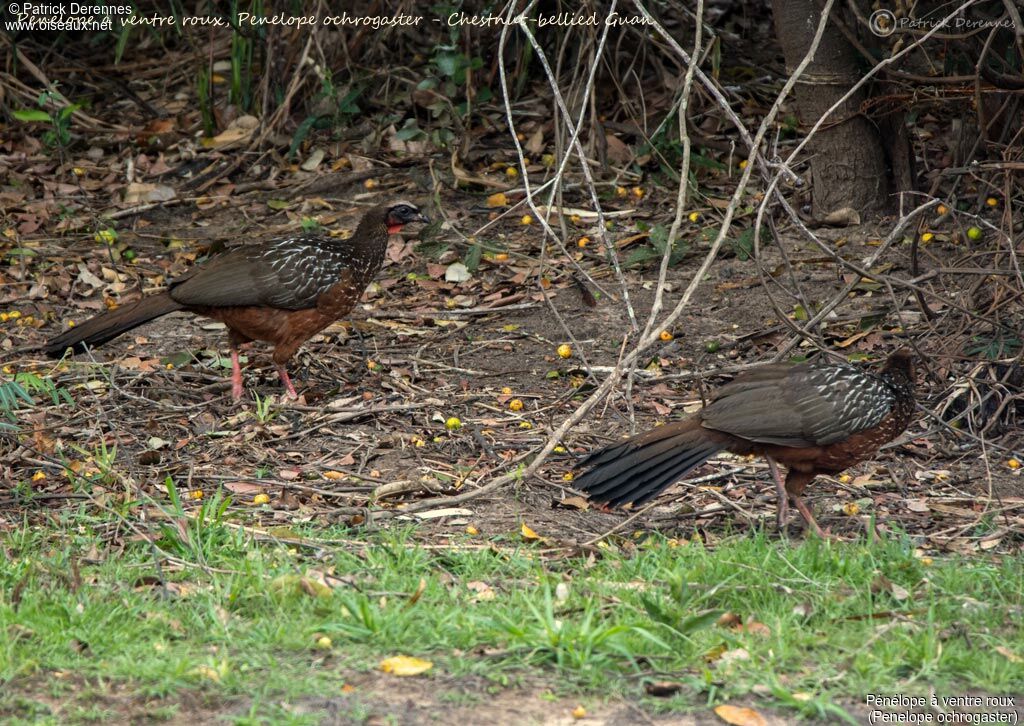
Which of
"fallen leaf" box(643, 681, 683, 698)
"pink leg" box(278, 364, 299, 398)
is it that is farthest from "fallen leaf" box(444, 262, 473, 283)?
"fallen leaf" box(643, 681, 683, 698)

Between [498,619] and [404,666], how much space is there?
0.42m

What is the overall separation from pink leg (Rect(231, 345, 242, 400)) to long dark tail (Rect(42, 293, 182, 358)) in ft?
1.42

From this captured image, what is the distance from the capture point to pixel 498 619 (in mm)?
4195

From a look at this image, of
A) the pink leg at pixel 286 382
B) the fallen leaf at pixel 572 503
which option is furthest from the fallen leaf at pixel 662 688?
the pink leg at pixel 286 382

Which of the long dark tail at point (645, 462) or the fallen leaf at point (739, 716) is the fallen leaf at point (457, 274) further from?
the fallen leaf at point (739, 716)

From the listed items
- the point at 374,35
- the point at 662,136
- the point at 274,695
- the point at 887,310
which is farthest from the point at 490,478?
the point at 374,35

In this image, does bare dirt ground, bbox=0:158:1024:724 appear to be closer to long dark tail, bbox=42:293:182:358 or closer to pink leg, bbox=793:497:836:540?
pink leg, bbox=793:497:836:540

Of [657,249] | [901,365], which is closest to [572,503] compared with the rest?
[901,365]

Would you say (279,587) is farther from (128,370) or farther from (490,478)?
(128,370)

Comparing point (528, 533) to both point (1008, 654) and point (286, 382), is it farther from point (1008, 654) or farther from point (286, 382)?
point (286, 382)

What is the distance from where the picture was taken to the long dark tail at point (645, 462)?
5.21 metres

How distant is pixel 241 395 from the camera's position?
285 inches

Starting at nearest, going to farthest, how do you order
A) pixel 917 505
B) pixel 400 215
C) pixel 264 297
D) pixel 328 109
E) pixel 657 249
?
pixel 917 505
pixel 264 297
pixel 400 215
pixel 657 249
pixel 328 109

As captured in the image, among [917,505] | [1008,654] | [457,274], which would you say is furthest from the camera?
[457,274]
